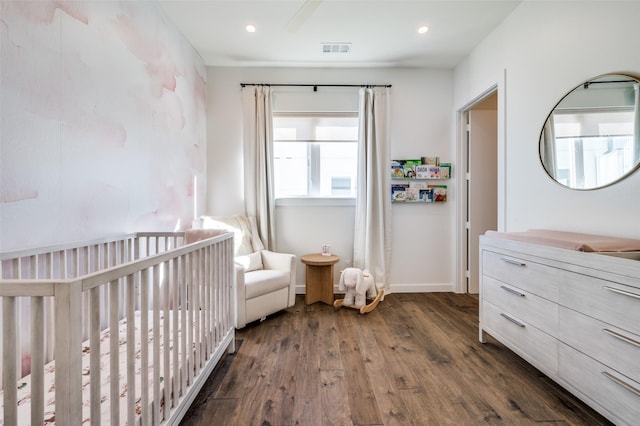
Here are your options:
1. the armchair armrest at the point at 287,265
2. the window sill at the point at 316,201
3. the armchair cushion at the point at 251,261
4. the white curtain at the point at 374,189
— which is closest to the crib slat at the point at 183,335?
the armchair cushion at the point at 251,261

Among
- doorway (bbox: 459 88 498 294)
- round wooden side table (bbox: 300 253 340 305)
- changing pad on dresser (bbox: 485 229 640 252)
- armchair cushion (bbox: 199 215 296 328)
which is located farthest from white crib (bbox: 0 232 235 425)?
doorway (bbox: 459 88 498 294)

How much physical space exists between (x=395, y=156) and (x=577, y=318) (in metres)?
2.27

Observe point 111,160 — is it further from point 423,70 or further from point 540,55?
point 423,70

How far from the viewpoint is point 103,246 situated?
5.28ft

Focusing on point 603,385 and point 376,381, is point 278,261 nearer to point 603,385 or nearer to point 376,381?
point 376,381

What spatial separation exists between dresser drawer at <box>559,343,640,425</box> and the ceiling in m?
2.30

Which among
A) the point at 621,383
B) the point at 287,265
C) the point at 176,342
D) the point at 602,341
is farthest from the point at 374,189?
the point at 176,342

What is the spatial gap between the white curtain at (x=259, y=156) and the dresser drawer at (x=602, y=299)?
2.43 metres

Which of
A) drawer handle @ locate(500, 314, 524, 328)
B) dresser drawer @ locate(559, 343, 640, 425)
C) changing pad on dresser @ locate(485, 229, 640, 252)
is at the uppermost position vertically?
changing pad on dresser @ locate(485, 229, 640, 252)

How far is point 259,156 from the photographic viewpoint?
10.1 feet

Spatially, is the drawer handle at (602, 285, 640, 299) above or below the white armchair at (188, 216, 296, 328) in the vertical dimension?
above

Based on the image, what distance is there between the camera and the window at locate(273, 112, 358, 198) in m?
3.24

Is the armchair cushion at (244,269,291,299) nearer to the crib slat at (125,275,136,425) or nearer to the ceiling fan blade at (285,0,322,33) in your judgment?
the crib slat at (125,275,136,425)

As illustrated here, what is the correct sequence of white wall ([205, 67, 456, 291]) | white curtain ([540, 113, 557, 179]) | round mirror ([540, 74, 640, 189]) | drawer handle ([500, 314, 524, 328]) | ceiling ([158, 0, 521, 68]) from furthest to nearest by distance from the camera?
white wall ([205, 67, 456, 291]) → ceiling ([158, 0, 521, 68]) → white curtain ([540, 113, 557, 179]) → drawer handle ([500, 314, 524, 328]) → round mirror ([540, 74, 640, 189])
